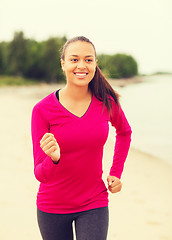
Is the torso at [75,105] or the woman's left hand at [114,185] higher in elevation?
the torso at [75,105]

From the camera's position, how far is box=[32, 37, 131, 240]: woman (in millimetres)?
1809

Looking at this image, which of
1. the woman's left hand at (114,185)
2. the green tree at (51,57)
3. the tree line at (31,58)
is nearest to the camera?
the woman's left hand at (114,185)

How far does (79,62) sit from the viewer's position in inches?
73.8

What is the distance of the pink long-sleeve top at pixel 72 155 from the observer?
1800mm

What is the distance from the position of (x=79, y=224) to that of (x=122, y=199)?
153 inches

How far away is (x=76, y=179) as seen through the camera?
1.88 m

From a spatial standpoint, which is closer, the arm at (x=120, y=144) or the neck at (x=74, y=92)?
the neck at (x=74, y=92)

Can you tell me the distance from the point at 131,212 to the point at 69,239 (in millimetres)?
3317

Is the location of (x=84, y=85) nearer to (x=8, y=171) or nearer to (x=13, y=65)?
(x=8, y=171)

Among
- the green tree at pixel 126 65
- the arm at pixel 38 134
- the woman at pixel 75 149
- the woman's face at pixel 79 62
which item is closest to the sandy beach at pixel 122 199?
the woman at pixel 75 149

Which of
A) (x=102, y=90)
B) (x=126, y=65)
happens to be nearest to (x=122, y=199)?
(x=102, y=90)

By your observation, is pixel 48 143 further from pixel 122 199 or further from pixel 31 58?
pixel 31 58

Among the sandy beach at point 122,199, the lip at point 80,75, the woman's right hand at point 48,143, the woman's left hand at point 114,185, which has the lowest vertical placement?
the sandy beach at point 122,199

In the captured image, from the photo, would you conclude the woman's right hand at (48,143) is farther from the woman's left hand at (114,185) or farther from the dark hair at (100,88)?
the woman's left hand at (114,185)
